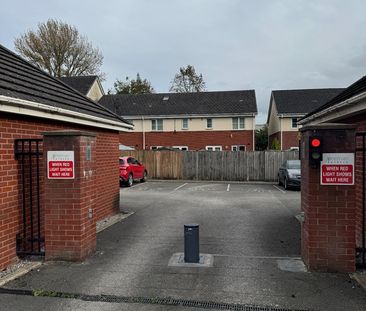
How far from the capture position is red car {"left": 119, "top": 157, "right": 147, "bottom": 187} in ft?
62.1

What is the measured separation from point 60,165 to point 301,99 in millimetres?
33741

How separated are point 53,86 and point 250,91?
30045 millimetres

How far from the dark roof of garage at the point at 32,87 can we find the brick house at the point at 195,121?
965 inches

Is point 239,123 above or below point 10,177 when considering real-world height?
above

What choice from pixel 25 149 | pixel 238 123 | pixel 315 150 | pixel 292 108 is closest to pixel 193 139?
pixel 238 123

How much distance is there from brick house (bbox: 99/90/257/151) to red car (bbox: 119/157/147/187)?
12838mm

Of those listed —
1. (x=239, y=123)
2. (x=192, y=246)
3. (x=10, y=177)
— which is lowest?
(x=192, y=246)

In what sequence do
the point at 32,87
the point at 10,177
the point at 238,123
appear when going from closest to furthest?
the point at 10,177 < the point at 32,87 < the point at 238,123

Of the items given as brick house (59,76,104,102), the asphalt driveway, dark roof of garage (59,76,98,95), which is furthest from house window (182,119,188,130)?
the asphalt driveway

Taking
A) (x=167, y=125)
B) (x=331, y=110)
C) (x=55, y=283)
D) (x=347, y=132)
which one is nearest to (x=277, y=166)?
(x=167, y=125)

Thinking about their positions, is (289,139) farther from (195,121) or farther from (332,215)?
(332,215)

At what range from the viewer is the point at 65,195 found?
18.7 feet

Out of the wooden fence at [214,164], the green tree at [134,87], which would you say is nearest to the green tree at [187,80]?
the green tree at [134,87]

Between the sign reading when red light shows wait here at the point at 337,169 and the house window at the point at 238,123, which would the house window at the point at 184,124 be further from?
the sign reading when red light shows wait here at the point at 337,169
